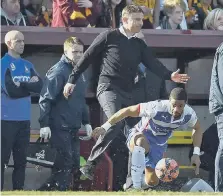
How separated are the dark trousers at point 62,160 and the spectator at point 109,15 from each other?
1834mm

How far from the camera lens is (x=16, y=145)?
12.0 metres

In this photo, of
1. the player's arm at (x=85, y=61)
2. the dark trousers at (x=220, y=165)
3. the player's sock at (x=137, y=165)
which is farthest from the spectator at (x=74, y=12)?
the dark trousers at (x=220, y=165)

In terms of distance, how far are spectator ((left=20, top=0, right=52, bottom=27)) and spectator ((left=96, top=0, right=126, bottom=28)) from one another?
2.34 ft

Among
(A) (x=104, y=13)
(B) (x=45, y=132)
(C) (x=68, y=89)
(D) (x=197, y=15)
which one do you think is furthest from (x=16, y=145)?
(D) (x=197, y=15)

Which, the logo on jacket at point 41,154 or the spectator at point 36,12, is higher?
the spectator at point 36,12

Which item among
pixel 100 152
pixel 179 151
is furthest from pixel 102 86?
pixel 179 151

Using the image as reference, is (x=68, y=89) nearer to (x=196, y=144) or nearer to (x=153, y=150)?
(x=153, y=150)

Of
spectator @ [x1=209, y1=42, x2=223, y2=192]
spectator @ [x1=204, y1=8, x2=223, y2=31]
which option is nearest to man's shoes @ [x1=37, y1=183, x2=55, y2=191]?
spectator @ [x1=209, y1=42, x2=223, y2=192]

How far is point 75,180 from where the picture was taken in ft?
40.9

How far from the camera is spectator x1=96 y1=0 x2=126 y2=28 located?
13344mm

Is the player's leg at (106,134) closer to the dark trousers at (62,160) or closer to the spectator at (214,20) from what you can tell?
the dark trousers at (62,160)

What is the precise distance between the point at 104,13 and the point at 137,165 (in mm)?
2880

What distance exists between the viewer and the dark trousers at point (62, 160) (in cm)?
1216

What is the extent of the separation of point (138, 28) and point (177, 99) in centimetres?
105
